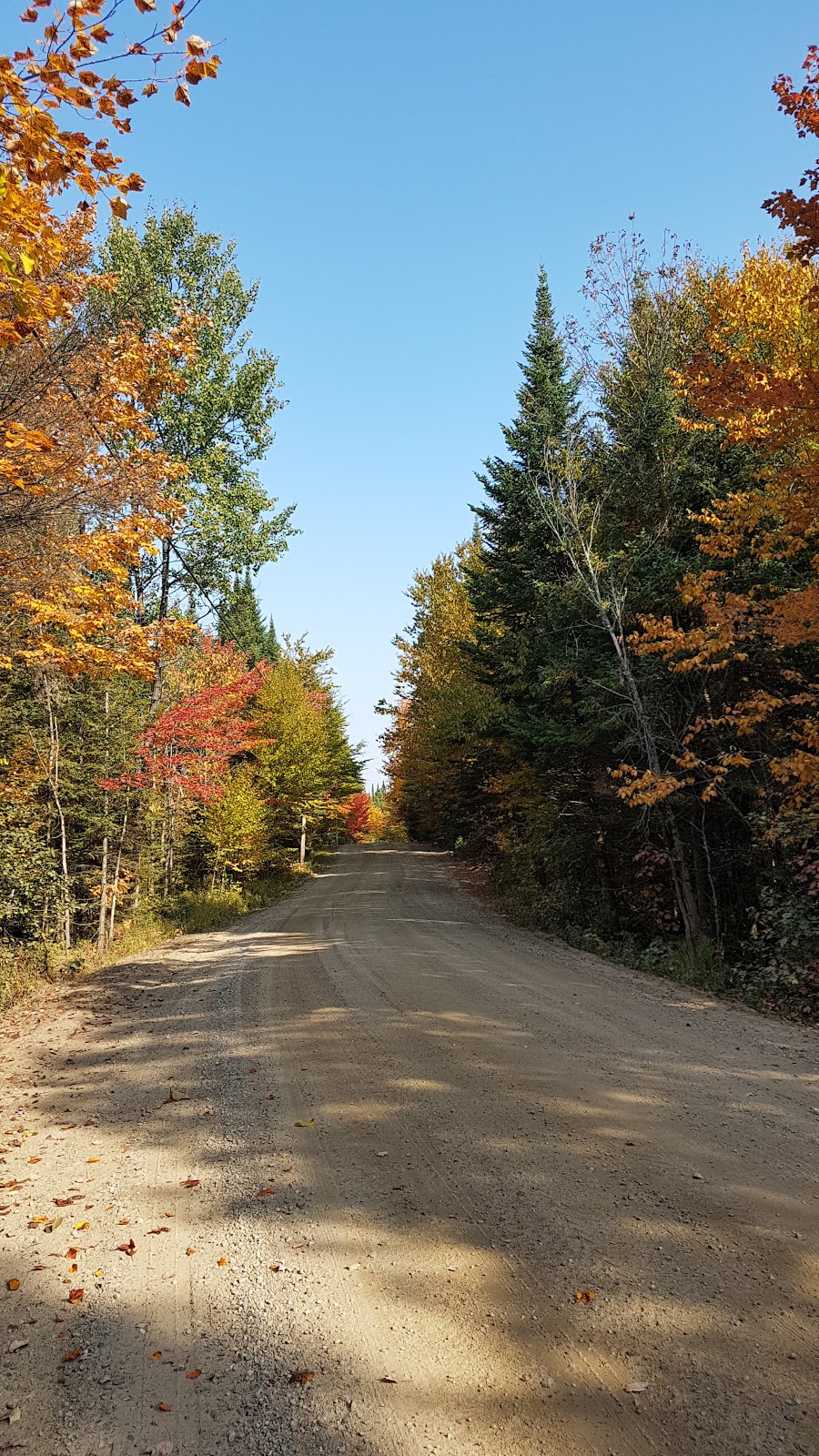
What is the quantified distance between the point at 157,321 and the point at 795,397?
46.6ft

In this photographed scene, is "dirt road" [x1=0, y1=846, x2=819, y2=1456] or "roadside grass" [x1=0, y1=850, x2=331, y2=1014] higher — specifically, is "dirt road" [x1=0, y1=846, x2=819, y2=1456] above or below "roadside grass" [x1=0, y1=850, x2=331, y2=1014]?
above

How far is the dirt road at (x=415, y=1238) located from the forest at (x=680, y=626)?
11.7 ft

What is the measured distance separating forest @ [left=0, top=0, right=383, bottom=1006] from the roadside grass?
59 mm

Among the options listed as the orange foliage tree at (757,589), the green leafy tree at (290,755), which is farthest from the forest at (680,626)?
the green leafy tree at (290,755)

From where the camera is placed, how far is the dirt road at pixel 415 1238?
2326 mm

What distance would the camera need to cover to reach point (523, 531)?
15094 mm

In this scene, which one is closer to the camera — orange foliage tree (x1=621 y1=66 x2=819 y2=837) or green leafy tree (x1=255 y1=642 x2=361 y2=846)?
orange foliage tree (x1=621 y1=66 x2=819 y2=837)

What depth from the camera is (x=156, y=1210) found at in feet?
11.9

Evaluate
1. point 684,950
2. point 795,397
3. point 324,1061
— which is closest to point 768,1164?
point 324,1061

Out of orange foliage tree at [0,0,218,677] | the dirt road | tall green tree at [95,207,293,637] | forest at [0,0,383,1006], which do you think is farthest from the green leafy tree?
the dirt road

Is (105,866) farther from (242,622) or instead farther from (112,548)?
(242,622)

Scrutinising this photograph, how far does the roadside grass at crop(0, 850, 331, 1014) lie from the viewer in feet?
31.0

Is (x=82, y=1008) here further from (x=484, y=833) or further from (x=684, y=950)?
(x=484, y=833)

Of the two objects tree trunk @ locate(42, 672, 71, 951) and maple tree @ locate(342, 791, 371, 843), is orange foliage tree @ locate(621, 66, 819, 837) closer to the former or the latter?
tree trunk @ locate(42, 672, 71, 951)
